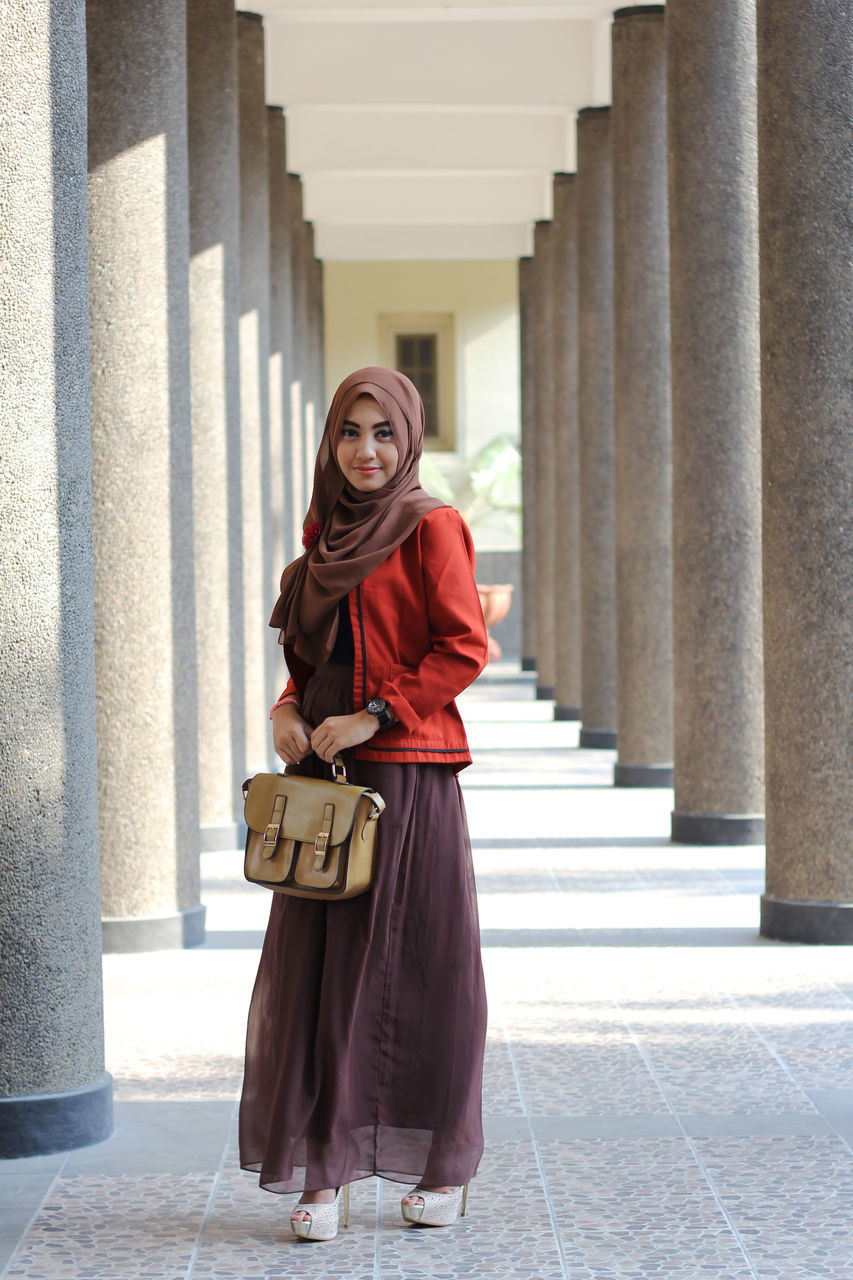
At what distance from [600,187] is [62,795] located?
45.7ft

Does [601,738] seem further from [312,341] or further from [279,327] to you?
[312,341]

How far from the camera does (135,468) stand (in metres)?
7.67

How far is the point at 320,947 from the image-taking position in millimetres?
4246

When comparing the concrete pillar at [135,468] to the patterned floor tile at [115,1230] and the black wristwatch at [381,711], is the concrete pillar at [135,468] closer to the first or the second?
the patterned floor tile at [115,1230]

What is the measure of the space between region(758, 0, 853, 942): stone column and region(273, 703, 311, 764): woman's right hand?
3839 mm

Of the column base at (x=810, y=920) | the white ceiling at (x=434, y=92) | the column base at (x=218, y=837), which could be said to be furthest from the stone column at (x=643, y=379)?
the column base at (x=810, y=920)

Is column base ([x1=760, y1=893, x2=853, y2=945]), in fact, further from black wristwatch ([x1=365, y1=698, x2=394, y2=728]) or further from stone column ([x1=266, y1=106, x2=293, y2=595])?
stone column ([x1=266, y1=106, x2=293, y2=595])

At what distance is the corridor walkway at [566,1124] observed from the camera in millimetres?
4082

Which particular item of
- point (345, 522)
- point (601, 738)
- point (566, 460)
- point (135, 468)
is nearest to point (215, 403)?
point (135, 468)

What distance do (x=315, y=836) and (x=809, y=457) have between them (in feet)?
13.9

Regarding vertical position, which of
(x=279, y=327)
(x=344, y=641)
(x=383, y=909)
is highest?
(x=279, y=327)

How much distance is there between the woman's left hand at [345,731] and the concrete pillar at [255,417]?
8.65m

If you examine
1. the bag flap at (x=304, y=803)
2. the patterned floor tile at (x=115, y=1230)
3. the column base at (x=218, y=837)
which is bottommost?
the column base at (x=218, y=837)

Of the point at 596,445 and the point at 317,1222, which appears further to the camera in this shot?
the point at 596,445
